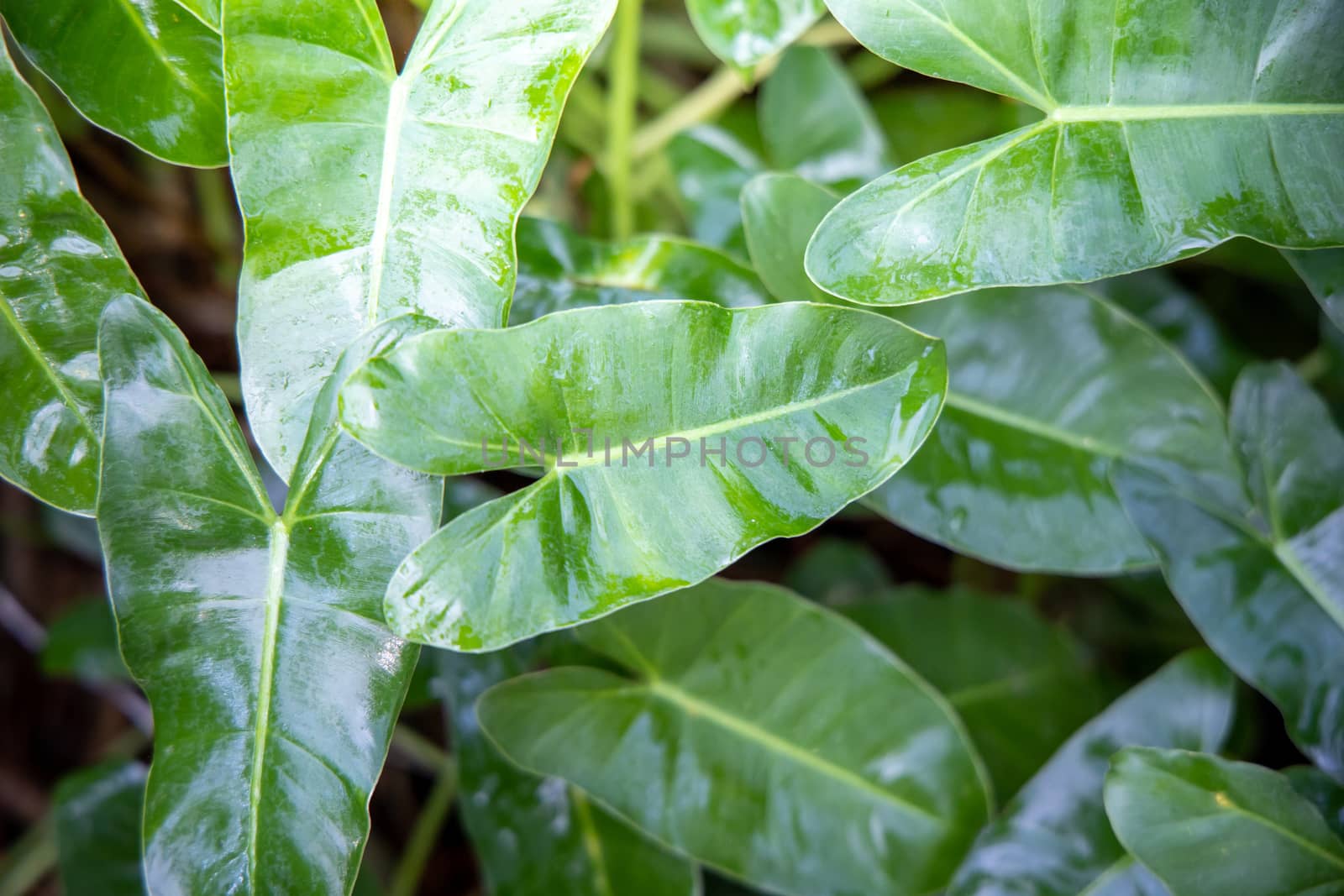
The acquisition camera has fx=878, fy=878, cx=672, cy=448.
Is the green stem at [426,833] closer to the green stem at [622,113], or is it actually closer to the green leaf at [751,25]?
the green stem at [622,113]

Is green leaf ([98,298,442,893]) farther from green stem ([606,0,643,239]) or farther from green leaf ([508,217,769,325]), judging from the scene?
green stem ([606,0,643,239])

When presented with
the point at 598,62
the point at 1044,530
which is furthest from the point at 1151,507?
the point at 598,62

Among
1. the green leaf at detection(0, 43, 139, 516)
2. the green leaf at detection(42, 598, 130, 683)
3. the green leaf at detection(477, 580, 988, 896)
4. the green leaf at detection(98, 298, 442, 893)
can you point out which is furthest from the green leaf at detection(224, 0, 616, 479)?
the green leaf at detection(42, 598, 130, 683)

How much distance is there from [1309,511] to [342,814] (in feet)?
2.45

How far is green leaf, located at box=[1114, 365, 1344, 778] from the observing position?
0.67 metres

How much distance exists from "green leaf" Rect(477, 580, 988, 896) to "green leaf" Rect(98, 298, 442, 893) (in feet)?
0.71

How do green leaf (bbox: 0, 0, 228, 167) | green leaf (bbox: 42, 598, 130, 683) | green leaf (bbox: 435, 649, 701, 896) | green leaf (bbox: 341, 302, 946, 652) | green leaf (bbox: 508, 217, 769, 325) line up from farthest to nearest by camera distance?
green leaf (bbox: 42, 598, 130, 683) < green leaf (bbox: 435, 649, 701, 896) < green leaf (bbox: 508, 217, 769, 325) < green leaf (bbox: 0, 0, 228, 167) < green leaf (bbox: 341, 302, 946, 652)

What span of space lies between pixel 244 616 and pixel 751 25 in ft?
1.83

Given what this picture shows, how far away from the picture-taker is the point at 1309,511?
0.70 meters

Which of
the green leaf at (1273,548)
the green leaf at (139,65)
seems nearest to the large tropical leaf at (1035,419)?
the green leaf at (1273,548)

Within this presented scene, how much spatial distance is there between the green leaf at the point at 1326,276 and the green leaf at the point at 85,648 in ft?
4.05

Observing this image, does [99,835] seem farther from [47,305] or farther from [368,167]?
[368,167]

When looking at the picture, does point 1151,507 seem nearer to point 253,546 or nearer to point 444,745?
point 253,546

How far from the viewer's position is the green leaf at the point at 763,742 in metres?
0.73
